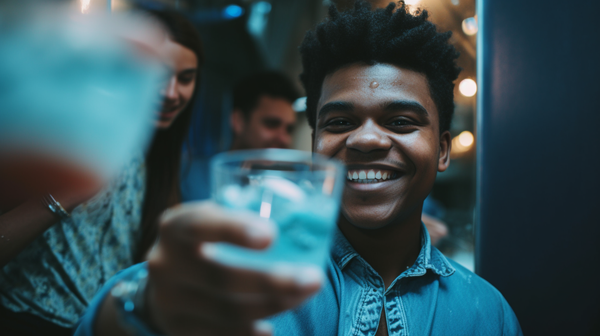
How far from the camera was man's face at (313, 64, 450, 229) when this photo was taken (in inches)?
40.1

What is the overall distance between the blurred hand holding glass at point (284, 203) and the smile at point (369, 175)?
483 millimetres

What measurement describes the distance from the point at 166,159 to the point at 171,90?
0.36m

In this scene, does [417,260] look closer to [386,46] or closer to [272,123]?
[386,46]

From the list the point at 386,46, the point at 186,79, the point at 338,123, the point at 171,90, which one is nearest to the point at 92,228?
the point at 171,90

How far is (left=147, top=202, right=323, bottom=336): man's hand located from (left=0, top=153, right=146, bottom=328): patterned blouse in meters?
1.13

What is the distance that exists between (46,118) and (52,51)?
9 centimetres

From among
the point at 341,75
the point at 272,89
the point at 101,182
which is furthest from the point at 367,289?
the point at 272,89

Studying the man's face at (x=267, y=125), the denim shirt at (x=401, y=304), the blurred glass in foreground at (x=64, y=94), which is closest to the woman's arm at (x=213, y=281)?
the blurred glass in foreground at (x=64, y=94)

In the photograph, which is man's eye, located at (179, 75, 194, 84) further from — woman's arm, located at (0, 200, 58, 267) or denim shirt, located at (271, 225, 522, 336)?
denim shirt, located at (271, 225, 522, 336)

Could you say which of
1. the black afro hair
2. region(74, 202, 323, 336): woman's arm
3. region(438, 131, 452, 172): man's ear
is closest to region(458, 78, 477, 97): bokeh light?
the black afro hair

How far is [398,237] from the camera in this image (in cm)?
112

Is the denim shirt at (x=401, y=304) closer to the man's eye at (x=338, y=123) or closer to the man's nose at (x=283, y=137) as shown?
the man's eye at (x=338, y=123)

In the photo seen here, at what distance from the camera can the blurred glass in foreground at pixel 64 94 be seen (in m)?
0.45

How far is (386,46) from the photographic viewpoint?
1.11 m
